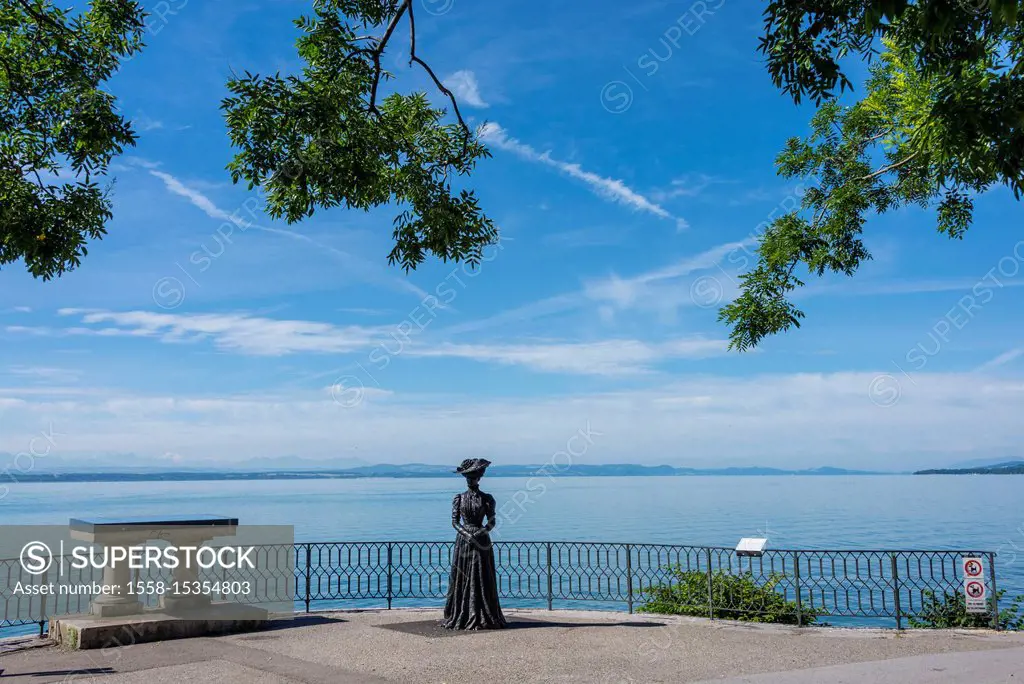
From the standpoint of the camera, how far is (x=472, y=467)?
1244 centimetres

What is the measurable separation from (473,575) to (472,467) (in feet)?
5.37

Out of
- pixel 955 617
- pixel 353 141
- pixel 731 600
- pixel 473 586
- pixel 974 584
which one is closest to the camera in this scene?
pixel 353 141

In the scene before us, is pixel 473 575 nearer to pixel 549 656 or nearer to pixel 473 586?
pixel 473 586

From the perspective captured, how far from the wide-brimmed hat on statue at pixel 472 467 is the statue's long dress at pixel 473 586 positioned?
0.34 m

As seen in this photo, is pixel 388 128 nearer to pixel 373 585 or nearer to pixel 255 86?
pixel 255 86

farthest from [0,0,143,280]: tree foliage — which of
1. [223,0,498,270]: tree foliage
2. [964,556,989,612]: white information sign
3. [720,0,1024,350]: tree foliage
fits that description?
[964,556,989,612]: white information sign

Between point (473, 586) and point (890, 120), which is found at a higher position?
point (890, 120)

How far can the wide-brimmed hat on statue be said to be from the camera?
1240 cm

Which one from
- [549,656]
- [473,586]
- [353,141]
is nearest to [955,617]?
[549,656]

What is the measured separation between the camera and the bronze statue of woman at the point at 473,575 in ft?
39.1

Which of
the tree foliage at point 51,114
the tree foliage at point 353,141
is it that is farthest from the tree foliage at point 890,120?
the tree foliage at point 51,114

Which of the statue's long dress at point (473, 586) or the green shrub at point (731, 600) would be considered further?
the green shrub at point (731, 600)

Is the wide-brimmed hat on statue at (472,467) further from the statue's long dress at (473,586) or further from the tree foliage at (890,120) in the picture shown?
the tree foliage at (890,120)

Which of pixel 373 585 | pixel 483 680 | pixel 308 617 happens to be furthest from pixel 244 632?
pixel 373 585
